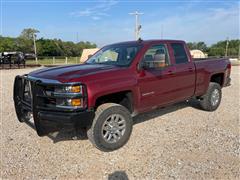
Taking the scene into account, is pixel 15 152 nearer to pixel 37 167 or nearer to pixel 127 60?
pixel 37 167

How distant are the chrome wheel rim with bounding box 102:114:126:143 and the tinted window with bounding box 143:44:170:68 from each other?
1.15m

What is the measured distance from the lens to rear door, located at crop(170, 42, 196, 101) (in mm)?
5418

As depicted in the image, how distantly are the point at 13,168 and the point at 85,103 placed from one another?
1420mm

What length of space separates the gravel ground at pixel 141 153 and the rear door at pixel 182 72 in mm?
665

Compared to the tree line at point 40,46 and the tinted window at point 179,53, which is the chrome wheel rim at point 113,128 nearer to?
the tinted window at point 179,53

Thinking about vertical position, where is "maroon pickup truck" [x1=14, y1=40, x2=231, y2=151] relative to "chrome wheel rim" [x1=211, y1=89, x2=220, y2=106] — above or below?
above

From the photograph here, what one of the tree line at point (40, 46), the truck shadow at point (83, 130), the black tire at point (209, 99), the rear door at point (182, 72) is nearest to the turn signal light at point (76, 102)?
the truck shadow at point (83, 130)

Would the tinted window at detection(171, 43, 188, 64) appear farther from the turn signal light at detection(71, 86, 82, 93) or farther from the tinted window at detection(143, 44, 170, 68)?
the turn signal light at detection(71, 86, 82, 93)

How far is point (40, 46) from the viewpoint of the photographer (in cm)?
7150

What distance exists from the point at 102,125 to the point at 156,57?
1700 millimetres

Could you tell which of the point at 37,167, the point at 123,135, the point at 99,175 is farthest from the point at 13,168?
the point at 123,135

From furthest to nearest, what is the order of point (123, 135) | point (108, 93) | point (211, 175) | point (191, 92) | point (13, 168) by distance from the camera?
point (191, 92), point (123, 135), point (108, 93), point (13, 168), point (211, 175)

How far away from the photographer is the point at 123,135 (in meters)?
4.39

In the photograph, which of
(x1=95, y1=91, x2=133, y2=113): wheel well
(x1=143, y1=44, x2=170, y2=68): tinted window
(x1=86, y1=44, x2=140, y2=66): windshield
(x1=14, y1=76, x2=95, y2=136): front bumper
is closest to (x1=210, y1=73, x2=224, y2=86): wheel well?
(x1=143, y1=44, x2=170, y2=68): tinted window
